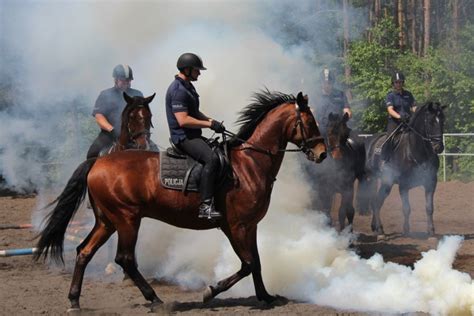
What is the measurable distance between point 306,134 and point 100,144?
368 centimetres

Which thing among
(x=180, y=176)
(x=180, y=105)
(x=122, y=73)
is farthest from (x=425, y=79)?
(x=180, y=176)

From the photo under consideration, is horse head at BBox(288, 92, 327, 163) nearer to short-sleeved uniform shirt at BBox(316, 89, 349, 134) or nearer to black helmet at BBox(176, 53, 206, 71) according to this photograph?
black helmet at BBox(176, 53, 206, 71)

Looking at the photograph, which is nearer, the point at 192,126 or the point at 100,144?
the point at 192,126

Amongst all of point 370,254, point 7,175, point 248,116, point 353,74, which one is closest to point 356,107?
point 353,74

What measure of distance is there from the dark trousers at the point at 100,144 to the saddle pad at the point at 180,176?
273 centimetres

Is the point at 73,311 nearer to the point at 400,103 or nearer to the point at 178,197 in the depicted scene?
the point at 178,197

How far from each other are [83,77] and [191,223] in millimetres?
5608

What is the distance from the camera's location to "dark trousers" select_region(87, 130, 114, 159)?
1080 cm

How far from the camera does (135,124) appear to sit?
1002cm

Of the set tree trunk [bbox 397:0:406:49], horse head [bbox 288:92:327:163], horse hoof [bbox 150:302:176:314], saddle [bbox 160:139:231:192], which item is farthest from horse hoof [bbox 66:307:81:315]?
tree trunk [bbox 397:0:406:49]

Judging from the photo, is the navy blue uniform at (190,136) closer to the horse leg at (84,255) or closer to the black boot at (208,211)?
the black boot at (208,211)

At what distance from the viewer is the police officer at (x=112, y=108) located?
10867 millimetres

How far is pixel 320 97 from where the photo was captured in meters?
13.4

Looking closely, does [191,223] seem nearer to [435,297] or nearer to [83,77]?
[435,297]
